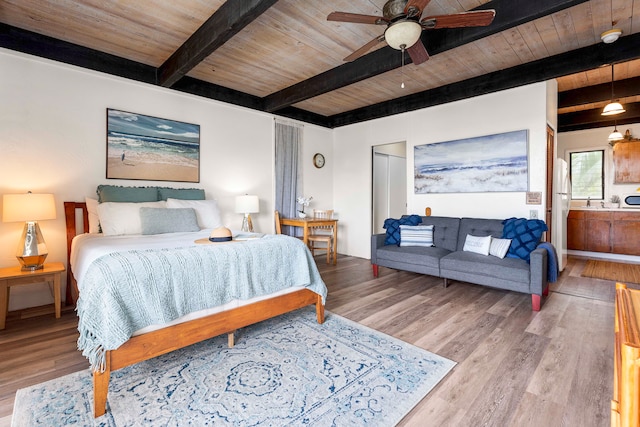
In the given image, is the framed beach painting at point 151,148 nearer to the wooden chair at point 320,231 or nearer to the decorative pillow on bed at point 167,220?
the decorative pillow on bed at point 167,220

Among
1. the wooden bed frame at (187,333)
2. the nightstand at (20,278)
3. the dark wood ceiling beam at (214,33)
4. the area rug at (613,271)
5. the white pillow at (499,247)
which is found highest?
the dark wood ceiling beam at (214,33)

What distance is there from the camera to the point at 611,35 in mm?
2842

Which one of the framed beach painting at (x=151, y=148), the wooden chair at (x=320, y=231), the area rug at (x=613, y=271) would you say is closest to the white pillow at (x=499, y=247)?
the area rug at (x=613, y=271)

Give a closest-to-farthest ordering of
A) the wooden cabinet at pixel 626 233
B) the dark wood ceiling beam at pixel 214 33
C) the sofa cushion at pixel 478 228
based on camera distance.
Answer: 1. the dark wood ceiling beam at pixel 214 33
2. the sofa cushion at pixel 478 228
3. the wooden cabinet at pixel 626 233

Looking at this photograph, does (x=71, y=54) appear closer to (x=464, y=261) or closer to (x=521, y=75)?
(x=464, y=261)

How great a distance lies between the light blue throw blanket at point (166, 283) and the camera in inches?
65.2

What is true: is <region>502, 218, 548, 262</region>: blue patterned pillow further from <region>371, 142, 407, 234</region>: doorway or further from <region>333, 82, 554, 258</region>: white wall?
<region>371, 142, 407, 234</region>: doorway

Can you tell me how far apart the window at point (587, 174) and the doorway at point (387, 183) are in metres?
3.51

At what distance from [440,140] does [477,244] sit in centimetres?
182

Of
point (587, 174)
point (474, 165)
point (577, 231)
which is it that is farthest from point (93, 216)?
point (587, 174)

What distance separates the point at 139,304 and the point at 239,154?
11.0 feet

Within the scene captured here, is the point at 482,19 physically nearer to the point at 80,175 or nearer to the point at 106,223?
the point at 106,223

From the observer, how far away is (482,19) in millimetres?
2062

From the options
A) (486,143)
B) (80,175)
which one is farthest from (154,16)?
(486,143)
